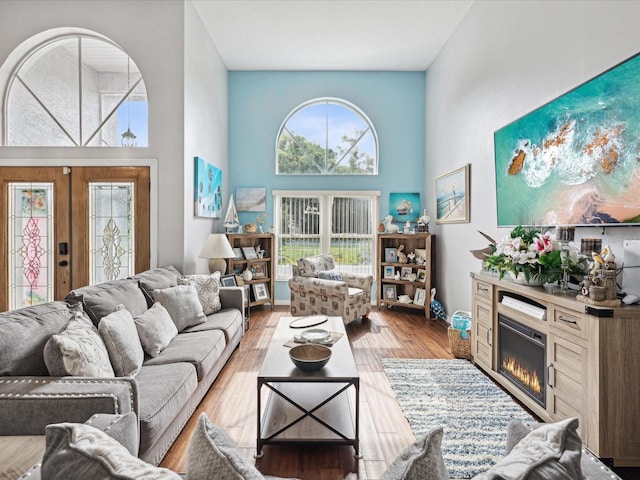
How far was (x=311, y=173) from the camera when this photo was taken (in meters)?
5.70

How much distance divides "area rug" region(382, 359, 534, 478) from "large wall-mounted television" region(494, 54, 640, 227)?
1393 millimetres

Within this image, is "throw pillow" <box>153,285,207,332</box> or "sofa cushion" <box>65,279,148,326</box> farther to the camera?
"throw pillow" <box>153,285,207,332</box>

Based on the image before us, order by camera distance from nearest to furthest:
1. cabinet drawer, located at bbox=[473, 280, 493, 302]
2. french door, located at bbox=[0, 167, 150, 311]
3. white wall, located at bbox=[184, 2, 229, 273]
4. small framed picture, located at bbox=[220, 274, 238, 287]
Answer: cabinet drawer, located at bbox=[473, 280, 493, 302]
french door, located at bbox=[0, 167, 150, 311]
white wall, located at bbox=[184, 2, 229, 273]
small framed picture, located at bbox=[220, 274, 238, 287]

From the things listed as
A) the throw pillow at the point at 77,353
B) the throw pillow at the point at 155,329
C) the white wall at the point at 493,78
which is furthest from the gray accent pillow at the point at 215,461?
the white wall at the point at 493,78

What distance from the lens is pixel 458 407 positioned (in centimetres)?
248

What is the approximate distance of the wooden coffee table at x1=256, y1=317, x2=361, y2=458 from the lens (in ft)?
6.44

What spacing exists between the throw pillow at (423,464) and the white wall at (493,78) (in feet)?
6.60

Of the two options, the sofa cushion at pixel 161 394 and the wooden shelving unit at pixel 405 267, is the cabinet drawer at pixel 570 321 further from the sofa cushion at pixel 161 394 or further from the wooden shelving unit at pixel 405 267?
the wooden shelving unit at pixel 405 267

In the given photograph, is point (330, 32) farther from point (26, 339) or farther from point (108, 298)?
point (26, 339)

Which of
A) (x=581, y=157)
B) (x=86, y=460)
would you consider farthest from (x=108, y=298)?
(x=581, y=157)

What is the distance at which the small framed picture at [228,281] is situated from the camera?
168 inches

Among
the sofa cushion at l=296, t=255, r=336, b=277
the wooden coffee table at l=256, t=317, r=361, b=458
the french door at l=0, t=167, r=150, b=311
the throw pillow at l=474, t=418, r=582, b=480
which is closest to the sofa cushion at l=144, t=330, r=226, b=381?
the wooden coffee table at l=256, t=317, r=361, b=458

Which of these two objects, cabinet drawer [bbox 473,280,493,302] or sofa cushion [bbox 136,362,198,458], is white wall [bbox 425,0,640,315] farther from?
sofa cushion [bbox 136,362,198,458]

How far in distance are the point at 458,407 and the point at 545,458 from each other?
6.68 ft
